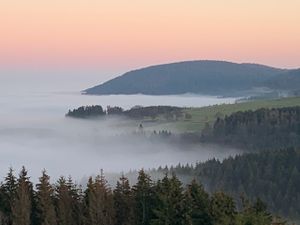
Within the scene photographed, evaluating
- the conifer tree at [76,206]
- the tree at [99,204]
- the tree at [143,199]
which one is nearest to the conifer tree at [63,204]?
the conifer tree at [76,206]

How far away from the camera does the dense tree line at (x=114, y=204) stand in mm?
46344

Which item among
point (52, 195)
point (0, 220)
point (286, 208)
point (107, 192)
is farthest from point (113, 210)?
point (286, 208)

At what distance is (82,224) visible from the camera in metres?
51.6

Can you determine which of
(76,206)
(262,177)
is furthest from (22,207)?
(262,177)

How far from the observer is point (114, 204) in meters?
52.1

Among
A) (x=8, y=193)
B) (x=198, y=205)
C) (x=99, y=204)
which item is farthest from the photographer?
(x=8, y=193)

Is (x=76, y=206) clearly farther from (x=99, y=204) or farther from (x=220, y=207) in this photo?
(x=220, y=207)

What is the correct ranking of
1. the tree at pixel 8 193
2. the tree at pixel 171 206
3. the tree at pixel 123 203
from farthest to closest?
the tree at pixel 8 193
the tree at pixel 123 203
the tree at pixel 171 206

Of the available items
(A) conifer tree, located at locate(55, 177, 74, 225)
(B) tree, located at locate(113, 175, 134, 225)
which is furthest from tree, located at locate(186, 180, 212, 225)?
(A) conifer tree, located at locate(55, 177, 74, 225)

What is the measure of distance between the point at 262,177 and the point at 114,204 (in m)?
102

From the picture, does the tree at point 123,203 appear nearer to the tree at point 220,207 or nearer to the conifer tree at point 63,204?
the conifer tree at point 63,204

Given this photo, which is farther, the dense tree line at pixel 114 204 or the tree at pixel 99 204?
the tree at pixel 99 204

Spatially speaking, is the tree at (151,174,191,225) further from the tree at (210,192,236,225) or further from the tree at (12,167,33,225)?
the tree at (12,167,33,225)

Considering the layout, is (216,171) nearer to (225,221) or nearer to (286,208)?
(286,208)
